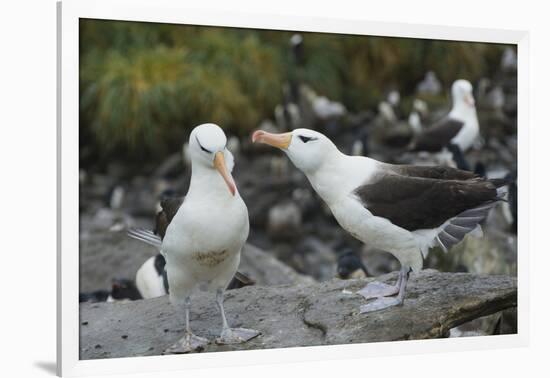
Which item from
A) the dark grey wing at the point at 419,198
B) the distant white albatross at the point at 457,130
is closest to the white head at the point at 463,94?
the distant white albatross at the point at 457,130

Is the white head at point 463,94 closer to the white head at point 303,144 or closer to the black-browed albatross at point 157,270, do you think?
the white head at point 303,144

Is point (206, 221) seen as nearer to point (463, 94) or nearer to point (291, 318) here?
point (291, 318)

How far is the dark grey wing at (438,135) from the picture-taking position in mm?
6125

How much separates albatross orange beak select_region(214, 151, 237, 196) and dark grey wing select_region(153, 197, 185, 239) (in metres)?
0.39

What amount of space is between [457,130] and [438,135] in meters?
0.17

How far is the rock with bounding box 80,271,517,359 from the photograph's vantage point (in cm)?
417

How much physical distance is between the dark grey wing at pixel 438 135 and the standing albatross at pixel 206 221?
2.81 metres

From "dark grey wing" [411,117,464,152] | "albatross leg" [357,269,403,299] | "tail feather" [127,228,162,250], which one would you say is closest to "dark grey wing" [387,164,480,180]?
"albatross leg" [357,269,403,299]

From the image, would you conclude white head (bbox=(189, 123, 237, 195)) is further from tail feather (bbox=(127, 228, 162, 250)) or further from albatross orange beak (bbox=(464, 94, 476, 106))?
albatross orange beak (bbox=(464, 94, 476, 106))

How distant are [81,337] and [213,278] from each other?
76 centimetres

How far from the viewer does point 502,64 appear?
20.9 feet

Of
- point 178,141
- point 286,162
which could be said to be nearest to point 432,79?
point 286,162

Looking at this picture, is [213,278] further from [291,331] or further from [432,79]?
[432,79]

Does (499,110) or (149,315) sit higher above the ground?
(499,110)
